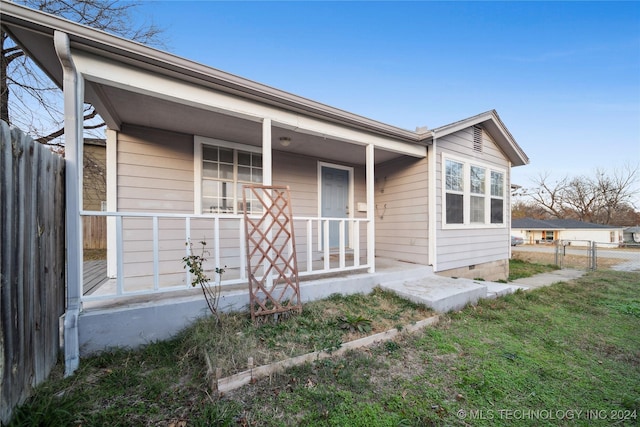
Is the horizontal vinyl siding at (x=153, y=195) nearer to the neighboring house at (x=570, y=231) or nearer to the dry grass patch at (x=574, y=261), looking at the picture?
the dry grass patch at (x=574, y=261)

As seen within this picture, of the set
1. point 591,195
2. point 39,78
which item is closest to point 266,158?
point 39,78

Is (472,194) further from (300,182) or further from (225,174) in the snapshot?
(225,174)

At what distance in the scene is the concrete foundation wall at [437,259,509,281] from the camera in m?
5.63

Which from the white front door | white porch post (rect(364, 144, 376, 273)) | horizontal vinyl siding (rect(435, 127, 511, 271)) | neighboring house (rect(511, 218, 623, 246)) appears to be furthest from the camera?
neighboring house (rect(511, 218, 623, 246))

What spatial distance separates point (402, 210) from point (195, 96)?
4.51 m

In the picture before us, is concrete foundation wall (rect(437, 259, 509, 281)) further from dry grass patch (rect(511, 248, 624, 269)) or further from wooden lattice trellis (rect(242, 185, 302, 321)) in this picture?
dry grass patch (rect(511, 248, 624, 269))

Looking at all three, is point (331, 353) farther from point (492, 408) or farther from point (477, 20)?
point (477, 20)

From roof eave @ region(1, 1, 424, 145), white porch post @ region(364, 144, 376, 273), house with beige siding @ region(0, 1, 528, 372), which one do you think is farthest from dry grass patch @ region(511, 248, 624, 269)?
roof eave @ region(1, 1, 424, 145)

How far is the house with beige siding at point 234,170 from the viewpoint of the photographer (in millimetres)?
2459

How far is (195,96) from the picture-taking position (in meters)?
2.96

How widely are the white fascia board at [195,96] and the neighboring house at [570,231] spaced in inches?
1085

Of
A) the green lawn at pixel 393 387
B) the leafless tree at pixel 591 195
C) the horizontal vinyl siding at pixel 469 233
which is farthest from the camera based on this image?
the leafless tree at pixel 591 195

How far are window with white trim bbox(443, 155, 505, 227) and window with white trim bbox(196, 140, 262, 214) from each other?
13.0 ft

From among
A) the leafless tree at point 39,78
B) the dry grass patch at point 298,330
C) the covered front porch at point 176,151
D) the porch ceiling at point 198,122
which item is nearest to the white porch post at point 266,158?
the covered front porch at point 176,151
